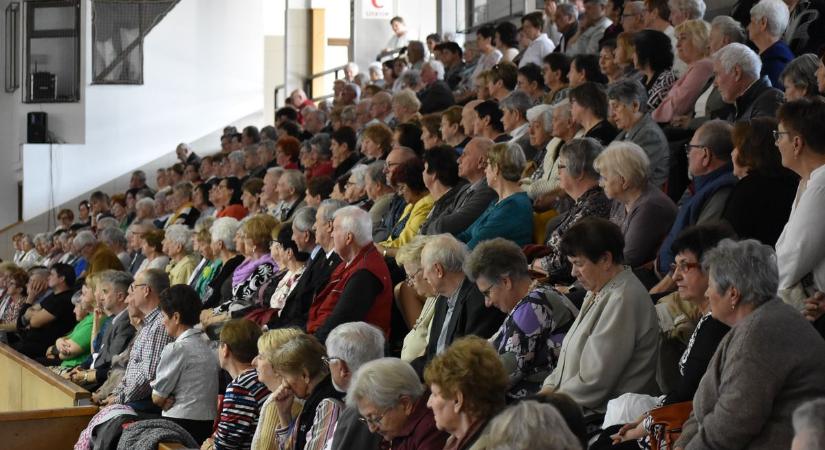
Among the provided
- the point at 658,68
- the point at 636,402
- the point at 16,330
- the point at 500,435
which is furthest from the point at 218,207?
the point at 500,435

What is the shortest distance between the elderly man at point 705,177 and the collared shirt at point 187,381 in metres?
2.05

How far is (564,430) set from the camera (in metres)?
2.73

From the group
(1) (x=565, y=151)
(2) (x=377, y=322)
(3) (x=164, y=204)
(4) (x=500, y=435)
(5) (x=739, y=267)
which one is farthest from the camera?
(3) (x=164, y=204)

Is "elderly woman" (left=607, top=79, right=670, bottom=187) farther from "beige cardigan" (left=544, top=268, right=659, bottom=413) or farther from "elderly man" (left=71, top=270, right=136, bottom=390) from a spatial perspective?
"elderly man" (left=71, top=270, right=136, bottom=390)

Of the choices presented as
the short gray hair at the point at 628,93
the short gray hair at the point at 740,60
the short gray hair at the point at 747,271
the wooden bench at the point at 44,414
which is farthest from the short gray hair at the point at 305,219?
the short gray hair at the point at 747,271

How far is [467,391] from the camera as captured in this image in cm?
335

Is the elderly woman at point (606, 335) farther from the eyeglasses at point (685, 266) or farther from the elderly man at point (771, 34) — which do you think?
the elderly man at point (771, 34)

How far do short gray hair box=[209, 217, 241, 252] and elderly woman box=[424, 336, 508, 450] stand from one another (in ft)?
13.4

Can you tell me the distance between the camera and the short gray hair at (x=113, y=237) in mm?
10086

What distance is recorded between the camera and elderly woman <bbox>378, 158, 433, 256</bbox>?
6.27 metres

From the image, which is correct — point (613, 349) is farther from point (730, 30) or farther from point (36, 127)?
point (36, 127)

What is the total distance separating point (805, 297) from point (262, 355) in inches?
75.2

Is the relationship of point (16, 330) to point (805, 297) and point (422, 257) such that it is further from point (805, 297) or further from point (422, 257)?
point (805, 297)

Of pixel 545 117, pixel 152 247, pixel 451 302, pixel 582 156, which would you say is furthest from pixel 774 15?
pixel 152 247
